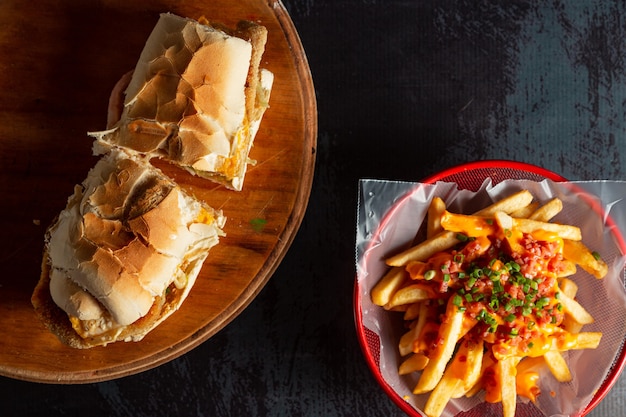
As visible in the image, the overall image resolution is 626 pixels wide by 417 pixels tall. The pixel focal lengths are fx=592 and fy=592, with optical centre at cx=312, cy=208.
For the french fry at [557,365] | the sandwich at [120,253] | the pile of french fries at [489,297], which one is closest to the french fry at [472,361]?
the pile of french fries at [489,297]

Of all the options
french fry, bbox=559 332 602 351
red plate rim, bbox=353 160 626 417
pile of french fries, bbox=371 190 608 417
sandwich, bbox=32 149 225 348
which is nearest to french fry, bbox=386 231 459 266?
pile of french fries, bbox=371 190 608 417

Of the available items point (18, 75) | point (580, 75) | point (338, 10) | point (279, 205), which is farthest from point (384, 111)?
point (18, 75)

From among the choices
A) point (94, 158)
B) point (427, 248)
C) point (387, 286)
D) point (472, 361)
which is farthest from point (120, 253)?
point (472, 361)

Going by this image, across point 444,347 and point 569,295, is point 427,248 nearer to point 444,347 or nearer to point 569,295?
point 444,347

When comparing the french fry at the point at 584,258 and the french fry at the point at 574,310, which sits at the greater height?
the french fry at the point at 584,258

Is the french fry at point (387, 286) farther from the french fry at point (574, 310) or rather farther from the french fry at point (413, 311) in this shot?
the french fry at point (574, 310)
